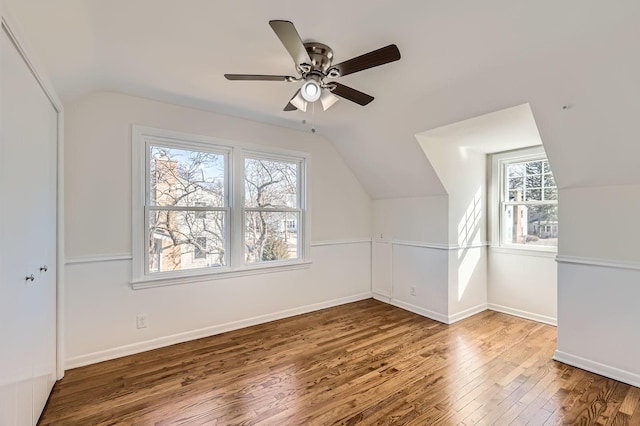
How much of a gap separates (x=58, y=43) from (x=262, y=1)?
122cm

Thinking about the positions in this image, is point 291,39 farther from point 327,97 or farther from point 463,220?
point 463,220

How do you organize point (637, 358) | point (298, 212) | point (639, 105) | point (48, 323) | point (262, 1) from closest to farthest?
point (262, 1)
point (639, 105)
point (48, 323)
point (637, 358)
point (298, 212)

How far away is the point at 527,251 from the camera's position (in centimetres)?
370

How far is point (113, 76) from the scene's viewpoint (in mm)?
2371

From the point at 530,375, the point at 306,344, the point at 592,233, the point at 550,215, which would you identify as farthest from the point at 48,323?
the point at 550,215

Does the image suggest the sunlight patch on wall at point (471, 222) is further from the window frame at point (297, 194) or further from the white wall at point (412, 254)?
the window frame at point (297, 194)

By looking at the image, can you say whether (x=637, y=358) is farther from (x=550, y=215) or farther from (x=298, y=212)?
(x=298, y=212)

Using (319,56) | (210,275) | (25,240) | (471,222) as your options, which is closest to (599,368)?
(471,222)

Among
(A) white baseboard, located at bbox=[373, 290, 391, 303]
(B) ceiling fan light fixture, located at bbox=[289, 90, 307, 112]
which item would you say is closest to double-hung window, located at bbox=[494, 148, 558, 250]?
(A) white baseboard, located at bbox=[373, 290, 391, 303]

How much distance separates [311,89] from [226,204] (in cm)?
186

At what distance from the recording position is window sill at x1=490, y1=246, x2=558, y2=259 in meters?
3.50

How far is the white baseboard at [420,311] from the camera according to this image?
3.60 meters

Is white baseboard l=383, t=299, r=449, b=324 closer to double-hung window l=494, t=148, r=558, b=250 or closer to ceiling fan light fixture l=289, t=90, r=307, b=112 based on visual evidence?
double-hung window l=494, t=148, r=558, b=250

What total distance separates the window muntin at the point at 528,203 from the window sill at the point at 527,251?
57mm
